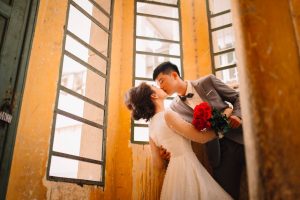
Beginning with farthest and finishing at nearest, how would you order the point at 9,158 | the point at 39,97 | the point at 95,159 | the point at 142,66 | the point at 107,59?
the point at 142,66
the point at 107,59
the point at 95,159
the point at 39,97
the point at 9,158

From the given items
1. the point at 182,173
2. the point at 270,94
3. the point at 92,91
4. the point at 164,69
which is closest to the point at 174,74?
the point at 164,69

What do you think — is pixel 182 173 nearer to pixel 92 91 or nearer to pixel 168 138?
pixel 168 138

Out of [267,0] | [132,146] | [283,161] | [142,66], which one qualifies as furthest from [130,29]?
[283,161]

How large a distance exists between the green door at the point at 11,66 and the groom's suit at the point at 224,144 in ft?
5.93

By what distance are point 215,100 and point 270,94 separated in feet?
7.78

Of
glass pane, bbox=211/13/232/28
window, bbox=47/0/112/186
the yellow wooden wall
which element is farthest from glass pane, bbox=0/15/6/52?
glass pane, bbox=211/13/232/28

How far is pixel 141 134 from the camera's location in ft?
12.0

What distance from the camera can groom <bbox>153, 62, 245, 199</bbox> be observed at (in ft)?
9.70

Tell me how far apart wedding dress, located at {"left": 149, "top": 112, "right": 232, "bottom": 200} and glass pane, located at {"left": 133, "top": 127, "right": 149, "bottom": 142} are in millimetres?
556

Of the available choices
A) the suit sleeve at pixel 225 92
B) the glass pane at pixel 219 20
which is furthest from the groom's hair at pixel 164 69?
the glass pane at pixel 219 20

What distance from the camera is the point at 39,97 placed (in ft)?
8.55

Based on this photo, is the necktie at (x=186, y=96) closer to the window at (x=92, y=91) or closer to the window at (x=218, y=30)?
the window at (x=218, y=30)

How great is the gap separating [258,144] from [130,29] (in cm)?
366

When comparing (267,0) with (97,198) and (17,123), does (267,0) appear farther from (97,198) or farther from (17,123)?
(97,198)
